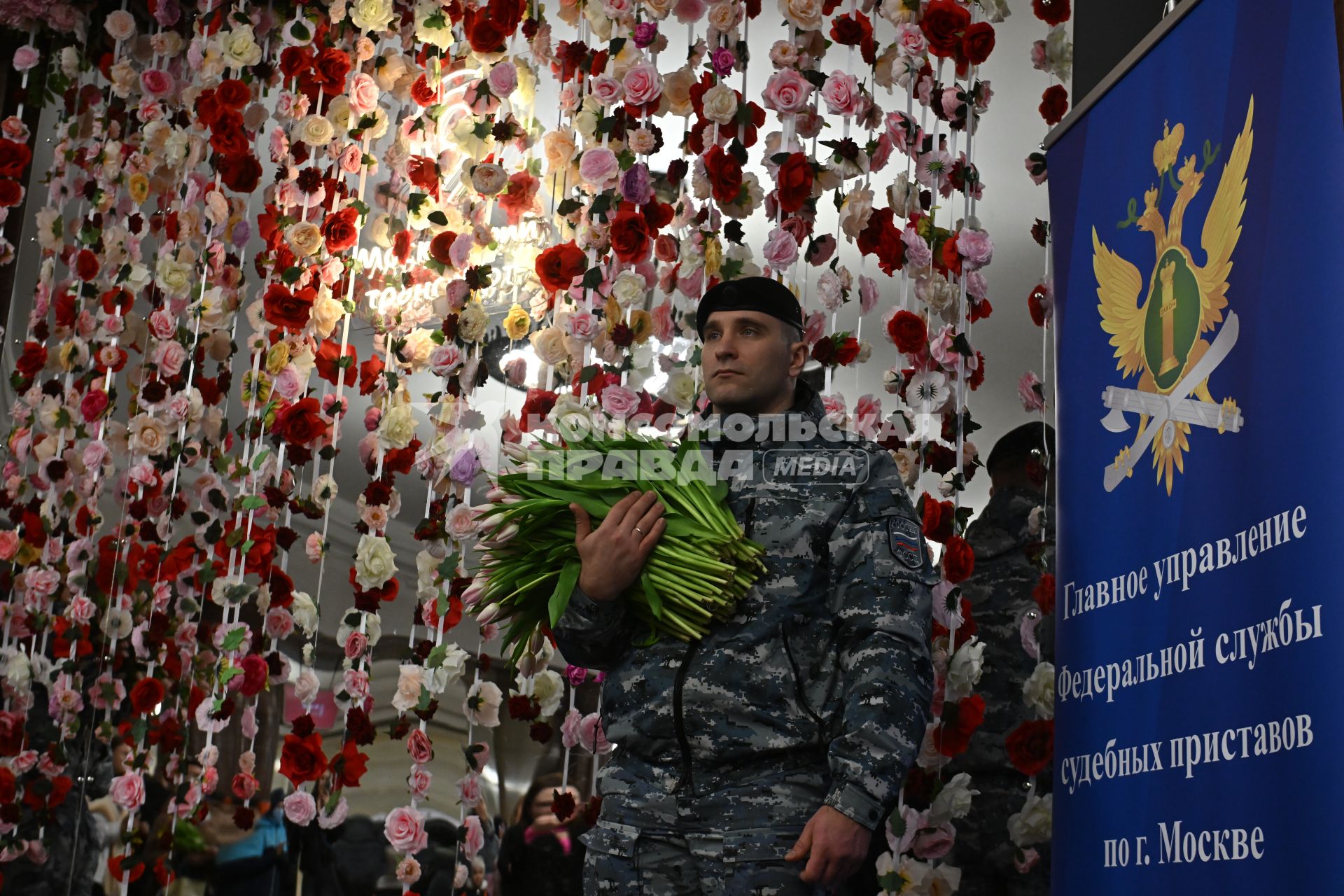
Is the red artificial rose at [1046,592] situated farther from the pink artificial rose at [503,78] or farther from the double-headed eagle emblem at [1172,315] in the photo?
the pink artificial rose at [503,78]

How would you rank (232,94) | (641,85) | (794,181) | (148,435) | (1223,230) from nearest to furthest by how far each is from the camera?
1. (1223,230)
2. (794,181)
3. (641,85)
4. (232,94)
5. (148,435)

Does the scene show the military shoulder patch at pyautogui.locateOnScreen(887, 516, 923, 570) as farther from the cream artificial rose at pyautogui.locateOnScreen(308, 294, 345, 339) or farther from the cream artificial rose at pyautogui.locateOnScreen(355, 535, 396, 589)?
the cream artificial rose at pyautogui.locateOnScreen(308, 294, 345, 339)

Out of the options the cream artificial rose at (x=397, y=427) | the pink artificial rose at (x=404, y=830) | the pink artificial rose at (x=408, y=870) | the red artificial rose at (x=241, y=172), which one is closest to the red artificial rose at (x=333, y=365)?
the cream artificial rose at (x=397, y=427)

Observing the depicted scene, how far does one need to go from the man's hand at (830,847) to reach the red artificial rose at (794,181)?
158 centimetres

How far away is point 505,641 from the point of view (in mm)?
2359

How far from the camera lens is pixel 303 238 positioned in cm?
370

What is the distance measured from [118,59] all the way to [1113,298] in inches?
139

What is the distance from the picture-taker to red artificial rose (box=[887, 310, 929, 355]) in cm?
295

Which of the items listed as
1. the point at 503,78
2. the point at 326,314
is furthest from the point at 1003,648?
the point at 326,314

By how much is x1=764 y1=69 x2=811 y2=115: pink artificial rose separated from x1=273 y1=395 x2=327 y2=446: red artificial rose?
1.44 metres

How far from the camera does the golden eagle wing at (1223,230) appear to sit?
181cm

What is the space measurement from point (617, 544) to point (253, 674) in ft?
5.78

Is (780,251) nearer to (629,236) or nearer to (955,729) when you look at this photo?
(629,236)

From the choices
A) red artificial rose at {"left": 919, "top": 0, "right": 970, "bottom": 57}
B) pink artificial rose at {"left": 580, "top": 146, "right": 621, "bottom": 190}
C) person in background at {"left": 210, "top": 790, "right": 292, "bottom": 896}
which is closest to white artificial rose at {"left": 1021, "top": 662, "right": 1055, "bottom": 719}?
red artificial rose at {"left": 919, "top": 0, "right": 970, "bottom": 57}
